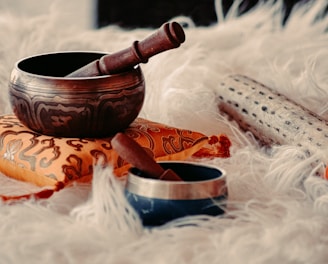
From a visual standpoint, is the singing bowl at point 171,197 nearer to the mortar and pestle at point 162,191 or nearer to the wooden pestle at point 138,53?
the mortar and pestle at point 162,191

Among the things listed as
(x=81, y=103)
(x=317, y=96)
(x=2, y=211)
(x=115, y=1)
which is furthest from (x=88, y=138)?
(x=115, y=1)

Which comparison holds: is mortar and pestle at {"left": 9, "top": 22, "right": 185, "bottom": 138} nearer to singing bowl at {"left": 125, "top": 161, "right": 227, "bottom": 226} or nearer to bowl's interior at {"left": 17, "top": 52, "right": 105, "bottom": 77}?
bowl's interior at {"left": 17, "top": 52, "right": 105, "bottom": 77}

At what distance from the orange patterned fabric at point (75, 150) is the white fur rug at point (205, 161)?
0.02 meters

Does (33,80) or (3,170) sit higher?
(33,80)

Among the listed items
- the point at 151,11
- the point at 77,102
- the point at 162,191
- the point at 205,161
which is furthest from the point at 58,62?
the point at 151,11

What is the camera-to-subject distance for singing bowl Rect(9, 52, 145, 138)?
0.97 m

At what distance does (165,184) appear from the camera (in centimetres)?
79

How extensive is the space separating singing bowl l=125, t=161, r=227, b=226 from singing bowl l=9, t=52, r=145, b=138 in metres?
0.17

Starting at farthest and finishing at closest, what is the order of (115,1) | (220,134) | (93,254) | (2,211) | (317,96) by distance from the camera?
1. (115,1)
2. (317,96)
3. (220,134)
4. (2,211)
5. (93,254)

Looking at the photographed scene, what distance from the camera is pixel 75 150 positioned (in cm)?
96

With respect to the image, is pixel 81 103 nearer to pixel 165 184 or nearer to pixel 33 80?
pixel 33 80

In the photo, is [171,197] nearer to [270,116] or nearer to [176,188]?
[176,188]

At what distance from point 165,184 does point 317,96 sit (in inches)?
21.6

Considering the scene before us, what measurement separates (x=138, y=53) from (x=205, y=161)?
19cm
